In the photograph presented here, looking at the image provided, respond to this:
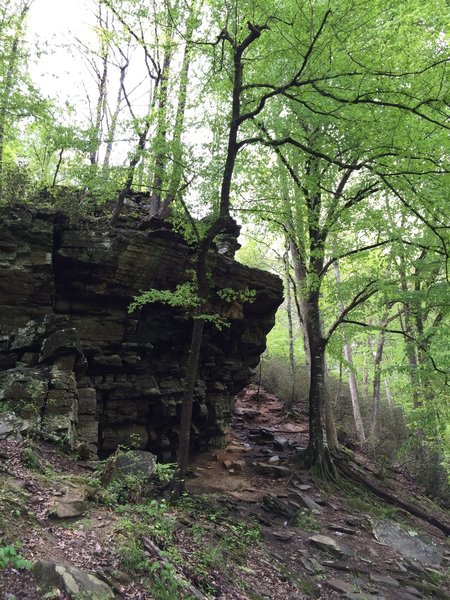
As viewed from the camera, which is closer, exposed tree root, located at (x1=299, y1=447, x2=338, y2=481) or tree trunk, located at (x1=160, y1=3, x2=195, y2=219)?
tree trunk, located at (x1=160, y1=3, x2=195, y2=219)

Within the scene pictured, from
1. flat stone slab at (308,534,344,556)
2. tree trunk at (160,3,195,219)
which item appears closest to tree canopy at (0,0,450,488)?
tree trunk at (160,3,195,219)

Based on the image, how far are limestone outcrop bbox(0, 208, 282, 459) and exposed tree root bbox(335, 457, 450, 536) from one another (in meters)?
4.84

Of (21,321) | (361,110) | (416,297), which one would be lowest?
(21,321)

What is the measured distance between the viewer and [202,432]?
14766 mm

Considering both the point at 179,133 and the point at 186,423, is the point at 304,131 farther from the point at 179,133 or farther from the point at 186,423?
the point at 186,423

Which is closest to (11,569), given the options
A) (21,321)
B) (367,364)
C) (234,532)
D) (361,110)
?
(234,532)

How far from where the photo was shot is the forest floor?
13.0 ft

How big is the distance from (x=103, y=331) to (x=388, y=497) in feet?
34.1

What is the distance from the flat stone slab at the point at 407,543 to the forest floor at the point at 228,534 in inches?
1.5

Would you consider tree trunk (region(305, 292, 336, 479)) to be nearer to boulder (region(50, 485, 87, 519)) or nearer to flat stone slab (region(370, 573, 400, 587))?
flat stone slab (region(370, 573, 400, 587))

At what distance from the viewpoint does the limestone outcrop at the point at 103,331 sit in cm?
907

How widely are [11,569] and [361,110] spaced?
412 inches

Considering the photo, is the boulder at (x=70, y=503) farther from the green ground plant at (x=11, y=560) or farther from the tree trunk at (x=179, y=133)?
the tree trunk at (x=179, y=133)

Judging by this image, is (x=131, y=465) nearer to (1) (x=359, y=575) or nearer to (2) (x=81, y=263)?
(1) (x=359, y=575)
